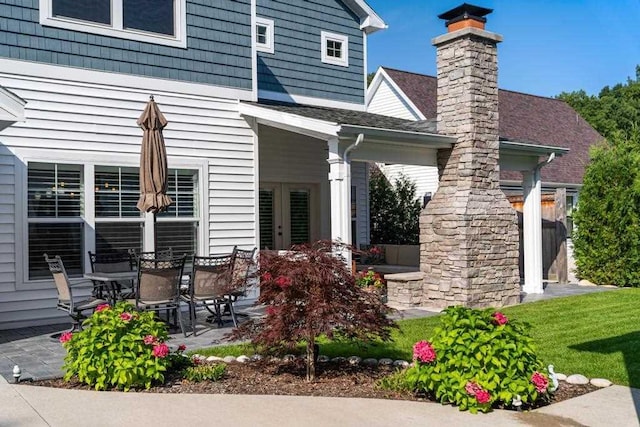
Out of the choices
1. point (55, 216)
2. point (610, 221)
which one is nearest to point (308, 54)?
point (55, 216)

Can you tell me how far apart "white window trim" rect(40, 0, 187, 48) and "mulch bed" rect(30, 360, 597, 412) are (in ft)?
17.3

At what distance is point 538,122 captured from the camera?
23547mm

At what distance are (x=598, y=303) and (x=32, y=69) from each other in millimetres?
9360

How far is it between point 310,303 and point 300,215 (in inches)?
336

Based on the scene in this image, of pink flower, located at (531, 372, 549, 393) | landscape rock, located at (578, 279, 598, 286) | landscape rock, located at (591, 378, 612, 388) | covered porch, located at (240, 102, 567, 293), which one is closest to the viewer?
pink flower, located at (531, 372, 549, 393)

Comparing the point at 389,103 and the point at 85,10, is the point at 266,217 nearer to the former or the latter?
the point at 85,10

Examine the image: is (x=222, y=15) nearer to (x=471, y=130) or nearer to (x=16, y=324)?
(x=471, y=130)

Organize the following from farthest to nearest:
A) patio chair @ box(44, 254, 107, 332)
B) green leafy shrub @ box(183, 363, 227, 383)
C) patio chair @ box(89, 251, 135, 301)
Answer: patio chair @ box(89, 251, 135, 301) → patio chair @ box(44, 254, 107, 332) → green leafy shrub @ box(183, 363, 227, 383)

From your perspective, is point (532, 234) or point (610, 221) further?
point (610, 221)

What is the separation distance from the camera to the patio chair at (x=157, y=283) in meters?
7.26

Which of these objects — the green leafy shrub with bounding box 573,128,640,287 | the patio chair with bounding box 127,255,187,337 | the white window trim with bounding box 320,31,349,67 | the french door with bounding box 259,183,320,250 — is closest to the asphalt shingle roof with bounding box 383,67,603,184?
the green leafy shrub with bounding box 573,128,640,287

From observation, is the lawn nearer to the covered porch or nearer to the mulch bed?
the mulch bed

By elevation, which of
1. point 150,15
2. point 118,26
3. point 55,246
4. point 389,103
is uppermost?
point 389,103

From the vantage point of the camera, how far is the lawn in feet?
19.4
